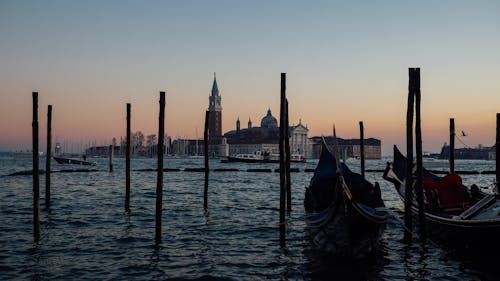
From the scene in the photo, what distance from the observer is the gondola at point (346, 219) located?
9.85 meters

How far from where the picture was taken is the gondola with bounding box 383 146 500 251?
10.3m

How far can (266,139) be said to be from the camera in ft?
514

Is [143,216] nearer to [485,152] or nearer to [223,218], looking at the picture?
[223,218]

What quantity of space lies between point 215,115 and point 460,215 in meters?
161

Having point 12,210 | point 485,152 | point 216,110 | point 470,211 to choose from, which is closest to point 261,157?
point 216,110

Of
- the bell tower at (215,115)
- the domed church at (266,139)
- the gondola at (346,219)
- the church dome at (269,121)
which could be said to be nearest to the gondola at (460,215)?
the gondola at (346,219)

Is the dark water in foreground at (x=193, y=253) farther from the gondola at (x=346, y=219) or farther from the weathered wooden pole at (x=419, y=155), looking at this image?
the weathered wooden pole at (x=419, y=155)

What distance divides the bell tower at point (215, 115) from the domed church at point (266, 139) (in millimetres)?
5114

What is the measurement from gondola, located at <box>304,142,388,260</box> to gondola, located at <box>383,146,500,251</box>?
1.85m

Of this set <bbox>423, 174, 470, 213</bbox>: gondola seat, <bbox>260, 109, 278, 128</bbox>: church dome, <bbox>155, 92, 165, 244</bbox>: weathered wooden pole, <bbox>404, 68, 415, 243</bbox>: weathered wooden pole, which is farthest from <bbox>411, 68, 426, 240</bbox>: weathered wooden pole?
<bbox>260, 109, 278, 128</bbox>: church dome

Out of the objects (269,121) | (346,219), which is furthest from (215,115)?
(346,219)

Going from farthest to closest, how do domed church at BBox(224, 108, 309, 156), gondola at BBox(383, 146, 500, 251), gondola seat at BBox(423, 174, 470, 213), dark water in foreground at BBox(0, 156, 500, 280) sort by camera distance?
domed church at BBox(224, 108, 309, 156) < gondola seat at BBox(423, 174, 470, 213) < gondola at BBox(383, 146, 500, 251) < dark water in foreground at BBox(0, 156, 500, 280)

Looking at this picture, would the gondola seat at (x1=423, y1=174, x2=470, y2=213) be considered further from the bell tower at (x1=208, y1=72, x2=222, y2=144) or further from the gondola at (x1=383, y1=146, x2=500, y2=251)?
the bell tower at (x1=208, y1=72, x2=222, y2=144)

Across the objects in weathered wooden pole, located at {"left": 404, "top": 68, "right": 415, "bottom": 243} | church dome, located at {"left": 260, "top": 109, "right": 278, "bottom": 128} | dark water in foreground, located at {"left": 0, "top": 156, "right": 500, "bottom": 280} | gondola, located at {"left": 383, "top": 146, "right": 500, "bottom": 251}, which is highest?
church dome, located at {"left": 260, "top": 109, "right": 278, "bottom": 128}
